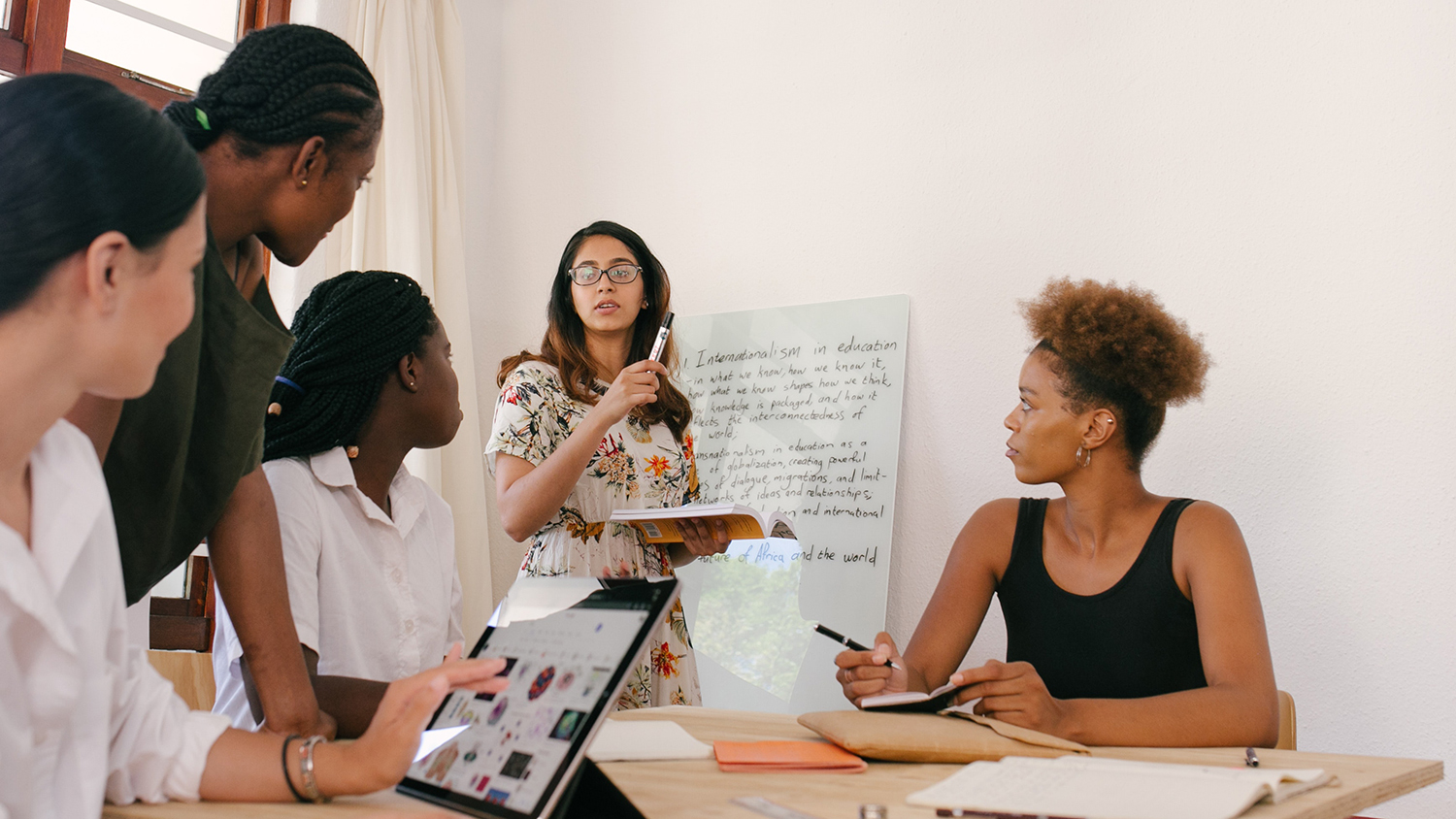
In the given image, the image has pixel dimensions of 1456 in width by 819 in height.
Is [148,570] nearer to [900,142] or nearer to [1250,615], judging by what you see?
[1250,615]

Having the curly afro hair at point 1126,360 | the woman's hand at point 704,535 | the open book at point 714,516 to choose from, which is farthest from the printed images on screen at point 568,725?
the curly afro hair at point 1126,360

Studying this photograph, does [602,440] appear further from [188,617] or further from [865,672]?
[188,617]

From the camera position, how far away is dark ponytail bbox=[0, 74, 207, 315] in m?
0.68

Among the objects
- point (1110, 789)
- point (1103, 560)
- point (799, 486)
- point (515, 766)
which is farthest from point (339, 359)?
point (799, 486)

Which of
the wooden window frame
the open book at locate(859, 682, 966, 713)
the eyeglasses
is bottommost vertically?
the open book at locate(859, 682, 966, 713)

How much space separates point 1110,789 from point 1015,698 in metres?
0.36

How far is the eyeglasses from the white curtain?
3.24 feet

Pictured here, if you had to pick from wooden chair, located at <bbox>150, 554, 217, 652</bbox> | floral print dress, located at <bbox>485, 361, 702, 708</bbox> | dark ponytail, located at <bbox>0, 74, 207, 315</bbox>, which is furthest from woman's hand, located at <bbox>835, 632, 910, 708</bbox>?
wooden chair, located at <bbox>150, 554, 217, 652</bbox>

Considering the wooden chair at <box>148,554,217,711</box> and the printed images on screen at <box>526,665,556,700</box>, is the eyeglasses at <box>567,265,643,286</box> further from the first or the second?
the printed images on screen at <box>526,665,556,700</box>

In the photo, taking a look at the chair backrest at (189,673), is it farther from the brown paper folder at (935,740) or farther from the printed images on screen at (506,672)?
the brown paper folder at (935,740)

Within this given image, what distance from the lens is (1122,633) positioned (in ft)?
5.40

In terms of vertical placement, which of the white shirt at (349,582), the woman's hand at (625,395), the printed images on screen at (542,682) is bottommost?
the printed images on screen at (542,682)

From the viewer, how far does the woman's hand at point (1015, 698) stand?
1.21m

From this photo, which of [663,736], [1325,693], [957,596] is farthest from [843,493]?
[663,736]
